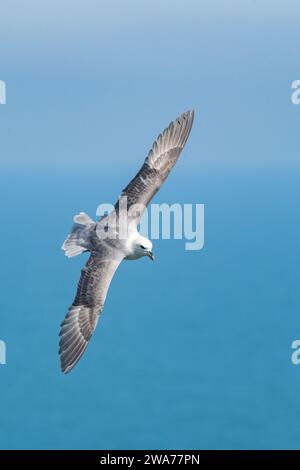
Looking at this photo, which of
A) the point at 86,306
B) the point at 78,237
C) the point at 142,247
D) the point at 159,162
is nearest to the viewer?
the point at 86,306

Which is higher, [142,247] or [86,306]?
[142,247]

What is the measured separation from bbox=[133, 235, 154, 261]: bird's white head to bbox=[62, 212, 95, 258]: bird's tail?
2.04 feet

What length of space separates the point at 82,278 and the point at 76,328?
59 cm

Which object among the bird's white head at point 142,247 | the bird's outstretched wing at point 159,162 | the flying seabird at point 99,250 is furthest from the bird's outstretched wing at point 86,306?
the bird's outstretched wing at point 159,162

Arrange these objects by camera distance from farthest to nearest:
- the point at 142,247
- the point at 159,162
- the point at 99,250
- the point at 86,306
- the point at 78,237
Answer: the point at 159,162 → the point at 78,237 → the point at 99,250 → the point at 142,247 → the point at 86,306

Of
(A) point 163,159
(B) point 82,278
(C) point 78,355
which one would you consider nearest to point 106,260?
(B) point 82,278

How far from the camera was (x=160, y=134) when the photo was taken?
44.1ft

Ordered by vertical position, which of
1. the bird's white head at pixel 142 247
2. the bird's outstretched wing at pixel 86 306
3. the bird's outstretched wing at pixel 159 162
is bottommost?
the bird's outstretched wing at pixel 86 306

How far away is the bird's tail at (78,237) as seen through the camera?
12.2m

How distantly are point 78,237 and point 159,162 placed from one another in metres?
1.67

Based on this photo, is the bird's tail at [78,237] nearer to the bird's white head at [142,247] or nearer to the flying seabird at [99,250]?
the flying seabird at [99,250]

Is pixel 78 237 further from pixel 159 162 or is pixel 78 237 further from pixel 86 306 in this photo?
pixel 159 162

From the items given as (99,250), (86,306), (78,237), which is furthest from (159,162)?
(86,306)

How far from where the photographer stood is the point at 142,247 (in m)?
11.9
